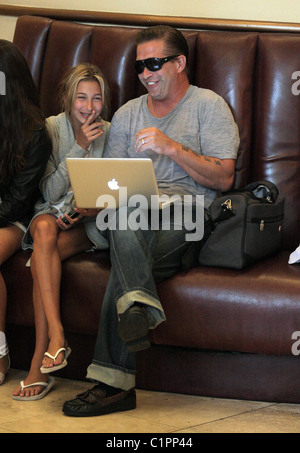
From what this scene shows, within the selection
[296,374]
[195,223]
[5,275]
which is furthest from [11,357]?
[296,374]

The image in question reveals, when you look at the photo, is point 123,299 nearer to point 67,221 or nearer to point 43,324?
point 43,324

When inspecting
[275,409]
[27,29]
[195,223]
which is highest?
[27,29]

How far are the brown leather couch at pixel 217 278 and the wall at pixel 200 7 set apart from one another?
1.11 feet

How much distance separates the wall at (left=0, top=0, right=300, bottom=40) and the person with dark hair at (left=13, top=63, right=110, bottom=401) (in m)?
0.68

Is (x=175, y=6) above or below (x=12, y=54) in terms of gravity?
above

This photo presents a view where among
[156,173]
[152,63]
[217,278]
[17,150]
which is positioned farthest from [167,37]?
[217,278]

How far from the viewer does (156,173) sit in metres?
2.29

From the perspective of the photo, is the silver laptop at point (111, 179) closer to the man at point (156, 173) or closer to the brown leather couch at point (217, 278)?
the man at point (156, 173)

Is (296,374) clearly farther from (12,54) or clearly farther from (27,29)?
(27,29)

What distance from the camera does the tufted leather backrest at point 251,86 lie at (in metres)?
2.44

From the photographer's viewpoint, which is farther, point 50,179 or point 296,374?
point 50,179

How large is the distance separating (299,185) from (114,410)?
1.06 metres

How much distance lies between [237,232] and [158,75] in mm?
640

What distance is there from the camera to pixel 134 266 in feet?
6.09
